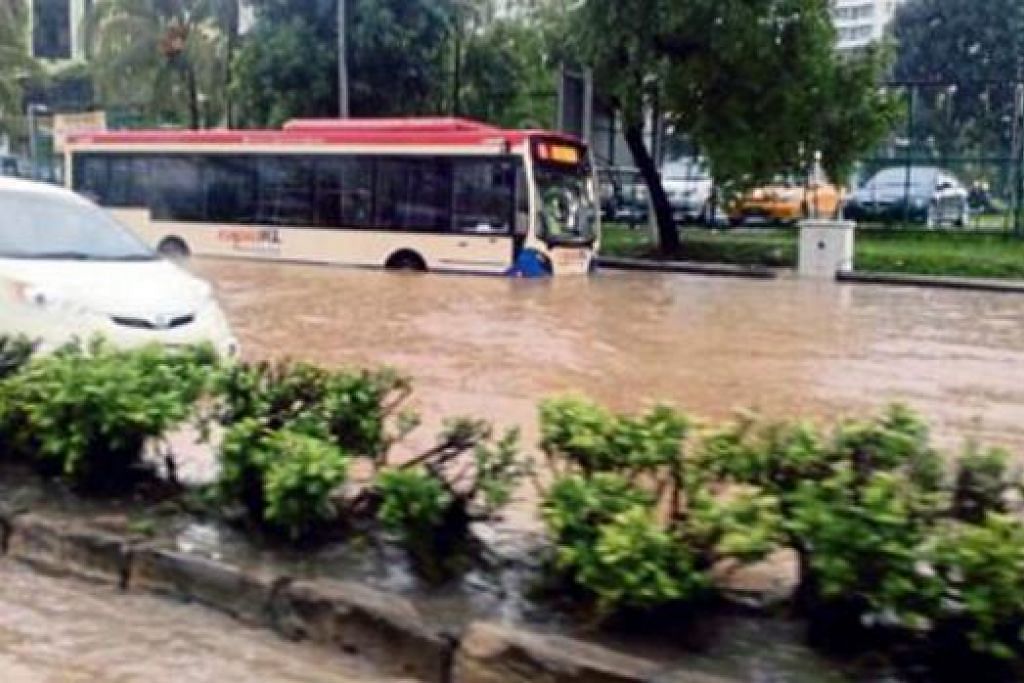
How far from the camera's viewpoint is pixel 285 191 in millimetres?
24484

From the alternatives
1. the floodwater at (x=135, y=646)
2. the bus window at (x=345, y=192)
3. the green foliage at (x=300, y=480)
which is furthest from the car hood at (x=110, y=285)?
the bus window at (x=345, y=192)

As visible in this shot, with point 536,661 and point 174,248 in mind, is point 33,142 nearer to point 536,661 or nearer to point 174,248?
point 174,248

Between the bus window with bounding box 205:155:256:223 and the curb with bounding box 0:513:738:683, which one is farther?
the bus window with bounding box 205:155:256:223

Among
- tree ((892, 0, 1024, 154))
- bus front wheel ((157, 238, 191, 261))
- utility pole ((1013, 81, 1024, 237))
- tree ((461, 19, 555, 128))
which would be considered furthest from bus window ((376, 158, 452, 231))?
tree ((892, 0, 1024, 154))

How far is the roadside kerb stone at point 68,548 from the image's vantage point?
4973 mm

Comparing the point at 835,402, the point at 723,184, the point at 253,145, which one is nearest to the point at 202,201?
the point at 253,145

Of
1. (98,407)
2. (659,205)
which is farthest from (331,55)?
(98,407)

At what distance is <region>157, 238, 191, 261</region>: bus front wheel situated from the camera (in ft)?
86.1

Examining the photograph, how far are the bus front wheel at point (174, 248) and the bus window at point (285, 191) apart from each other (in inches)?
89.1

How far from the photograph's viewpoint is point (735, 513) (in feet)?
12.9

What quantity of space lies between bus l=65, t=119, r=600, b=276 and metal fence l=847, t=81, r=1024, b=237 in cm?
979

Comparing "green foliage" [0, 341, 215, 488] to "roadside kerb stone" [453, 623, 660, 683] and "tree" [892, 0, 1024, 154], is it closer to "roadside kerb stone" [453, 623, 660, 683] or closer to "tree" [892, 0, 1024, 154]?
"roadside kerb stone" [453, 623, 660, 683]

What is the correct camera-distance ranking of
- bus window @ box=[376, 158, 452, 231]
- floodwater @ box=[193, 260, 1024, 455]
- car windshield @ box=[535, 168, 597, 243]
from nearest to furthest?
floodwater @ box=[193, 260, 1024, 455] < car windshield @ box=[535, 168, 597, 243] < bus window @ box=[376, 158, 452, 231]

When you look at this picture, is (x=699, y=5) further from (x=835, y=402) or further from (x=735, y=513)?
(x=735, y=513)
